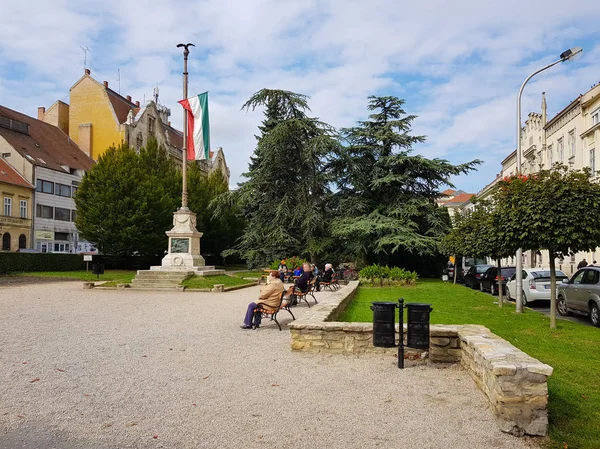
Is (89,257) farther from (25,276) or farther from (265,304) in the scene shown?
(265,304)

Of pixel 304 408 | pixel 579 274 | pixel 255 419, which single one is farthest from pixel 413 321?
pixel 579 274

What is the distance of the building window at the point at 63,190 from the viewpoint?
2040 inches

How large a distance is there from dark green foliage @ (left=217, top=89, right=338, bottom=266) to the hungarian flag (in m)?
8.15

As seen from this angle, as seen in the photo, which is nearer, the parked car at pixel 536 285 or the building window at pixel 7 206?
the parked car at pixel 536 285

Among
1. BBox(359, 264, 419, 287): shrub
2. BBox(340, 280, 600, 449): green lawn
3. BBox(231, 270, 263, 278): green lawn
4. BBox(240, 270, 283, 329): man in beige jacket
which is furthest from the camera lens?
BBox(231, 270, 263, 278): green lawn

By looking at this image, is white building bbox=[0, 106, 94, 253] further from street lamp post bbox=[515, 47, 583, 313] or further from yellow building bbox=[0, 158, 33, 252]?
street lamp post bbox=[515, 47, 583, 313]

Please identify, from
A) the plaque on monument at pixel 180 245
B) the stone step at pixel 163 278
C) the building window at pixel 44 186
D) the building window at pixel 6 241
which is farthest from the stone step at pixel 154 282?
the building window at pixel 44 186

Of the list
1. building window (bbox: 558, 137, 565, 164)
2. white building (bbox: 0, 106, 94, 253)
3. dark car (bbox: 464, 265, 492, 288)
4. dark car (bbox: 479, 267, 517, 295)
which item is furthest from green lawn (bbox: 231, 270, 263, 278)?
building window (bbox: 558, 137, 565, 164)

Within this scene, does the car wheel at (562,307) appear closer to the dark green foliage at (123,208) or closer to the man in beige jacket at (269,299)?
the man in beige jacket at (269,299)

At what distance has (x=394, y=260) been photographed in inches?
1431

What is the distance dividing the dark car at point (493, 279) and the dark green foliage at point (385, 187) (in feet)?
23.3

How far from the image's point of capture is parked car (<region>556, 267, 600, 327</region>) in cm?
1284

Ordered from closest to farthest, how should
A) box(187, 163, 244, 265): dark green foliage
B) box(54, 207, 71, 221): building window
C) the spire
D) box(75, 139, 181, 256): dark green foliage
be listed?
box(75, 139, 181, 256): dark green foliage < the spire < box(187, 163, 244, 265): dark green foliage < box(54, 207, 71, 221): building window

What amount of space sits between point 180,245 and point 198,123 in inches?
245
